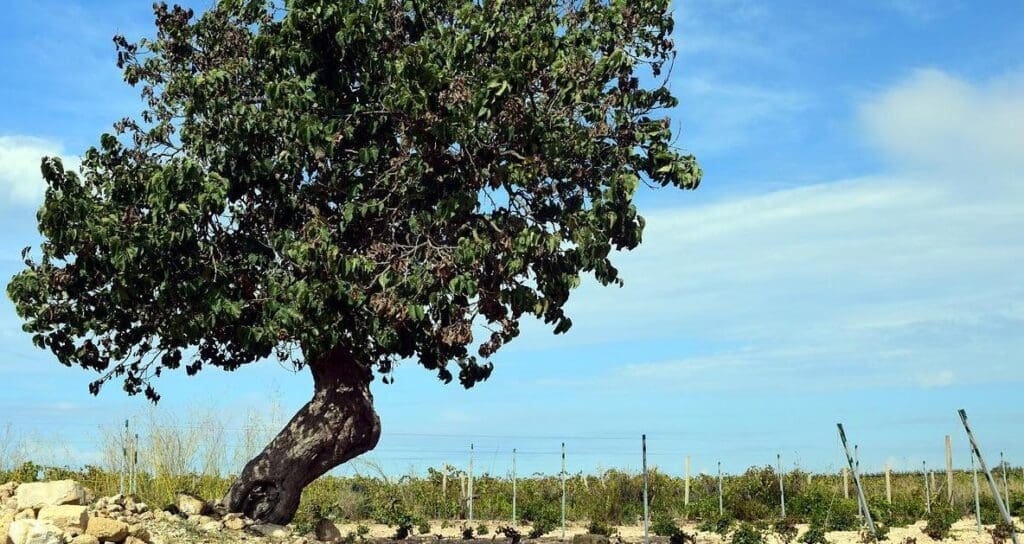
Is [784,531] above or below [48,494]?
below

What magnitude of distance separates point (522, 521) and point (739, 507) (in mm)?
6020

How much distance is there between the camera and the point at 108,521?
1396 cm

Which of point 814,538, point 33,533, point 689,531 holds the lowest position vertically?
point 689,531

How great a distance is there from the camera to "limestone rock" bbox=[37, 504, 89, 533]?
44.6ft

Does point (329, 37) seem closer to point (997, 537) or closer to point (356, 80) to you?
point (356, 80)

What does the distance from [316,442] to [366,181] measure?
14.6ft

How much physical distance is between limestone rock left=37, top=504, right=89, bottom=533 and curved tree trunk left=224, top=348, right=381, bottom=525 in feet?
13.2

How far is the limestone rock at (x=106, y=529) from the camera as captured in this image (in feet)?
45.1

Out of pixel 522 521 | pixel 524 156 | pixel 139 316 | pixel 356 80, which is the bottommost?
pixel 522 521

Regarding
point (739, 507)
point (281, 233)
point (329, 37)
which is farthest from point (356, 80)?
point (739, 507)

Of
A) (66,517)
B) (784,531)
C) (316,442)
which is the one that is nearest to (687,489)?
(784,531)

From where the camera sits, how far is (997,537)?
19297 millimetres

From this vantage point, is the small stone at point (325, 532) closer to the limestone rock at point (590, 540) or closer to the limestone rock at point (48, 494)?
the limestone rock at point (590, 540)

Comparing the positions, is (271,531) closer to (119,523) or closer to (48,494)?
(119,523)
